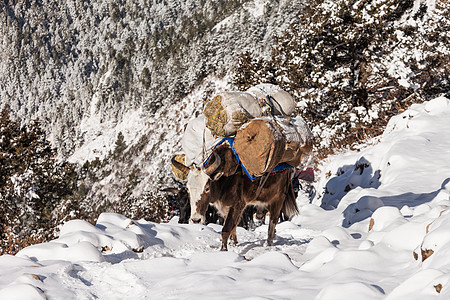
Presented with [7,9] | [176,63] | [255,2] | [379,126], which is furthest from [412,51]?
[7,9]

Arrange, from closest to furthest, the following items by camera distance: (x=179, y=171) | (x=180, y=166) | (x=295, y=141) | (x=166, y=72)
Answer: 1. (x=295, y=141)
2. (x=180, y=166)
3. (x=179, y=171)
4. (x=166, y=72)

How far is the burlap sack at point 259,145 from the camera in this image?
5.43 m

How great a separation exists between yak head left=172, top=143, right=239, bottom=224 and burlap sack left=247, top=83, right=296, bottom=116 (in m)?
0.80

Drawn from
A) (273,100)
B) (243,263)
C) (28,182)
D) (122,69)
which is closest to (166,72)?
(122,69)

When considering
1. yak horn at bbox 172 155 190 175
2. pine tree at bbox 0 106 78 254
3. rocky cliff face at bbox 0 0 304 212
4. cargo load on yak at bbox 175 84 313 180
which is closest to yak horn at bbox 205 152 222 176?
cargo load on yak at bbox 175 84 313 180

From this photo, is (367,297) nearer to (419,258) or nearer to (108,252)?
(419,258)

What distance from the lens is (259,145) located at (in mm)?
5438

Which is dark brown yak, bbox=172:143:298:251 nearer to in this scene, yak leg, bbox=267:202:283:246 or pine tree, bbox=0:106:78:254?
yak leg, bbox=267:202:283:246

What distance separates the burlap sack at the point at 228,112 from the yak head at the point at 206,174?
0.28 m

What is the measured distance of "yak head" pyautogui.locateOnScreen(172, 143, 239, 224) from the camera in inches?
225

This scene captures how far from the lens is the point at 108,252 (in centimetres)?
526

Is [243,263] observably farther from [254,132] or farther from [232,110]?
[232,110]

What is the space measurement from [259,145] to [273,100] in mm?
1115

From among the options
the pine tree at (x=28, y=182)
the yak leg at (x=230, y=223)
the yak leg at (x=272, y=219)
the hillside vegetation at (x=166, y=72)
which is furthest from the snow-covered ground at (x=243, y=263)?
the pine tree at (x=28, y=182)
